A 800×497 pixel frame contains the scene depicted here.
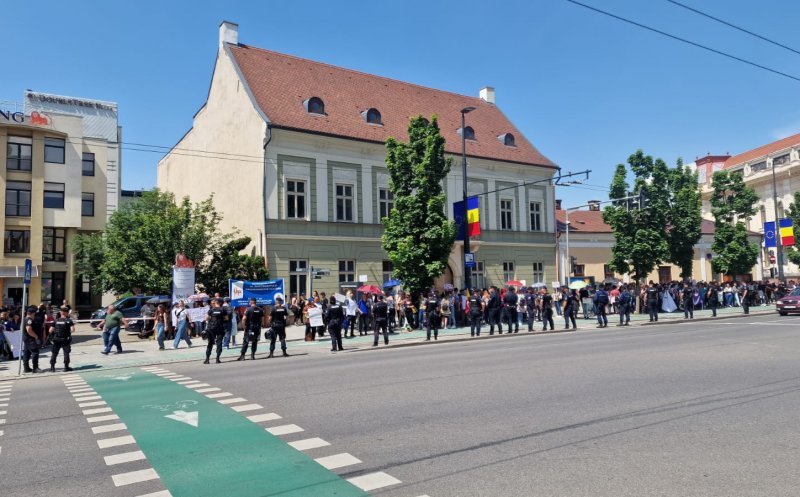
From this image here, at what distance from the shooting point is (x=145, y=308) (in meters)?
24.9

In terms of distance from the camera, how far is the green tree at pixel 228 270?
28.9 m

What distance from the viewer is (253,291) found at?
992 inches

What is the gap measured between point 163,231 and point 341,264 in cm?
941

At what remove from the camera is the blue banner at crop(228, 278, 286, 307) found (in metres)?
24.5

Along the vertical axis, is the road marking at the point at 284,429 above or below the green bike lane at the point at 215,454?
above

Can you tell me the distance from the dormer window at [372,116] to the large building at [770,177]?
43972 mm

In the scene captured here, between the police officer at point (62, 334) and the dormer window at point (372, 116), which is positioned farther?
the dormer window at point (372, 116)

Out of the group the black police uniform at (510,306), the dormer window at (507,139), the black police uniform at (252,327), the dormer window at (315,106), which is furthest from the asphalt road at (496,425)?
the dormer window at (507,139)

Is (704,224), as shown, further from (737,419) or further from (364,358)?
(737,419)

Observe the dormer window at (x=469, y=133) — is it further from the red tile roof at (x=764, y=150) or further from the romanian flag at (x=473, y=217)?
the red tile roof at (x=764, y=150)

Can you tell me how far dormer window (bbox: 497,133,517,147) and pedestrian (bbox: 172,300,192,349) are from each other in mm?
26519

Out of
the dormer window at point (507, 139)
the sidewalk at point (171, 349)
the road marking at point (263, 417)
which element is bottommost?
the sidewalk at point (171, 349)

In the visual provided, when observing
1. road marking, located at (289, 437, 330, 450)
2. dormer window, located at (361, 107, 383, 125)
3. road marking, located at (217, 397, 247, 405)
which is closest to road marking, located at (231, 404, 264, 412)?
road marking, located at (217, 397, 247, 405)

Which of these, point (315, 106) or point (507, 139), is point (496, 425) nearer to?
point (315, 106)
